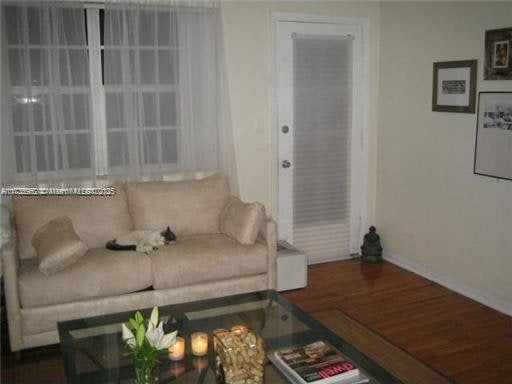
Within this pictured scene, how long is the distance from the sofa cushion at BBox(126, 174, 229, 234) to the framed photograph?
1.91m

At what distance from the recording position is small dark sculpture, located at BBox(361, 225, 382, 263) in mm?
5031

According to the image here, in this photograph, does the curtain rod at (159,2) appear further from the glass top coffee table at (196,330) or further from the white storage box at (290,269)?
the glass top coffee table at (196,330)

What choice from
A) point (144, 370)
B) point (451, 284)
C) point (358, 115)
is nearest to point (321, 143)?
point (358, 115)

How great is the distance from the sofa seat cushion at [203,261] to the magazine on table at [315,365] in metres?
Answer: 1.19

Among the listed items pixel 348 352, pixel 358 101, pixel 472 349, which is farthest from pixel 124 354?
pixel 358 101

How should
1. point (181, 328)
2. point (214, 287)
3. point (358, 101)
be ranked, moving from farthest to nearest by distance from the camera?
point (358, 101) → point (214, 287) → point (181, 328)

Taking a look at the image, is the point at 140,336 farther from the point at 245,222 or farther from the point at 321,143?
the point at 321,143

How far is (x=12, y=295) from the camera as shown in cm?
323

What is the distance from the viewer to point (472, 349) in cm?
339

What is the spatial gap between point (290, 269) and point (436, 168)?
142 cm

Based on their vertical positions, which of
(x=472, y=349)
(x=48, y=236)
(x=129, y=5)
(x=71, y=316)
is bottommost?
(x=472, y=349)

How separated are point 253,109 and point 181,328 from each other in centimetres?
229

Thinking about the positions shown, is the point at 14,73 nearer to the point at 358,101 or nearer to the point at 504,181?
the point at 358,101

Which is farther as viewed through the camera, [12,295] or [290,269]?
[290,269]
